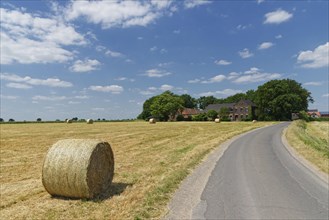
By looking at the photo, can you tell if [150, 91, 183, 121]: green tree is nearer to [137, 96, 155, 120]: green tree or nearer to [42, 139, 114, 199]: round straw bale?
[137, 96, 155, 120]: green tree

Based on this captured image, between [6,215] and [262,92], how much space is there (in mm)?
113616

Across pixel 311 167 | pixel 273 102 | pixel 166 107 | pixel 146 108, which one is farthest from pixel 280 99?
pixel 311 167

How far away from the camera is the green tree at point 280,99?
10644cm

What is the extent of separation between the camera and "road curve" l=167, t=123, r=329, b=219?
798 centimetres

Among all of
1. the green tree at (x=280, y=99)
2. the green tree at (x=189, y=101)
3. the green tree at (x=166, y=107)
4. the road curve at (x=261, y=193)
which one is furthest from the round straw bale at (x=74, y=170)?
the green tree at (x=189, y=101)

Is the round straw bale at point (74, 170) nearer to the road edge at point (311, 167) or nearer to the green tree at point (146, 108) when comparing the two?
the road edge at point (311, 167)

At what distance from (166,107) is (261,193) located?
10705cm

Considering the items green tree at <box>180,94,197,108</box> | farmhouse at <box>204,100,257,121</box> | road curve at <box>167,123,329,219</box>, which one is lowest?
road curve at <box>167,123,329,219</box>

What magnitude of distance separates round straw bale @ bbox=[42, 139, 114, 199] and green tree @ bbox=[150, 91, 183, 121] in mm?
106639

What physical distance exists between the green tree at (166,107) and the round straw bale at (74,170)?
10664 cm

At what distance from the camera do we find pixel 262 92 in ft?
377

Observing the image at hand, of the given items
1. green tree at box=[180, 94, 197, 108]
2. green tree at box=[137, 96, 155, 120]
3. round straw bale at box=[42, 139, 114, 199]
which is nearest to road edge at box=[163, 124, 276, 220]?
round straw bale at box=[42, 139, 114, 199]

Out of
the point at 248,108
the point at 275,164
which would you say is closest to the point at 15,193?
the point at 275,164

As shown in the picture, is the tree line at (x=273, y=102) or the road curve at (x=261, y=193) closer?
the road curve at (x=261, y=193)
